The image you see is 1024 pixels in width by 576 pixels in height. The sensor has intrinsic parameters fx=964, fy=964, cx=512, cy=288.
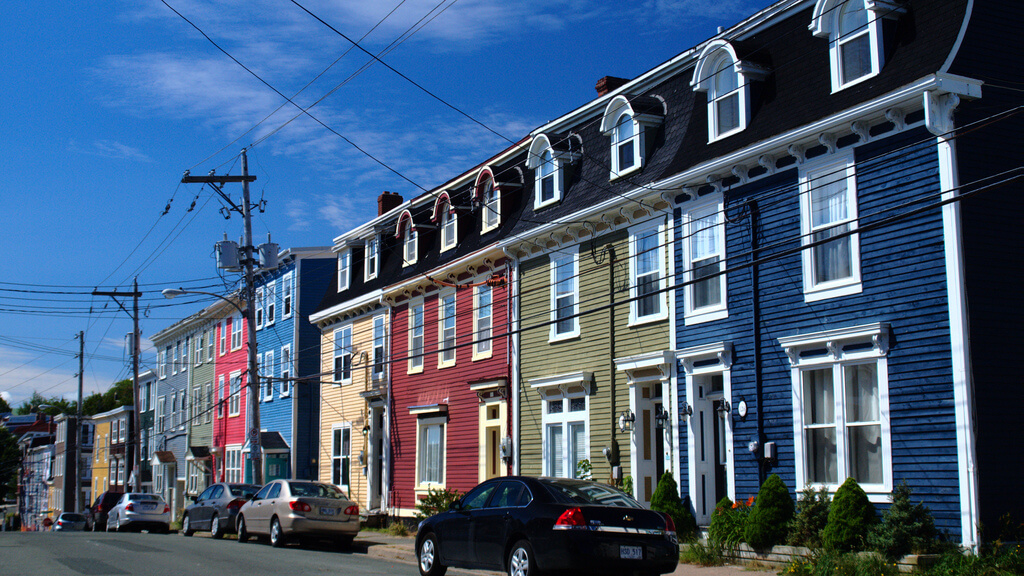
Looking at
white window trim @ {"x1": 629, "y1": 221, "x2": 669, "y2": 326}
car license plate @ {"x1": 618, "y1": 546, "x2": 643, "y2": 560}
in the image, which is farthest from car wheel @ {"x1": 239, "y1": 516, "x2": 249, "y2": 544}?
car license plate @ {"x1": 618, "y1": 546, "x2": 643, "y2": 560}

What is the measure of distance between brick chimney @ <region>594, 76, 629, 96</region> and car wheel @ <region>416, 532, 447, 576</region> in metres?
12.4

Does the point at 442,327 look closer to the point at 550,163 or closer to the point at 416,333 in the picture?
the point at 416,333

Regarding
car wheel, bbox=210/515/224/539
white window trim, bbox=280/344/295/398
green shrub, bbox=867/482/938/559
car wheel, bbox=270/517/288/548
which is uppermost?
white window trim, bbox=280/344/295/398

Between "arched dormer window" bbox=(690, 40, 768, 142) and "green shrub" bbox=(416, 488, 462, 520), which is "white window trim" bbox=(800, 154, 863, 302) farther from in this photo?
"green shrub" bbox=(416, 488, 462, 520)

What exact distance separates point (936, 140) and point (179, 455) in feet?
148

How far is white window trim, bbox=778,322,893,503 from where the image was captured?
1398 centimetres

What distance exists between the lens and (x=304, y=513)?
19.8 meters

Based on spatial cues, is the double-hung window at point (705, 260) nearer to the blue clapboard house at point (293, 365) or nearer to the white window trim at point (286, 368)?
the blue clapboard house at point (293, 365)

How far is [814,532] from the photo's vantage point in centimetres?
1439

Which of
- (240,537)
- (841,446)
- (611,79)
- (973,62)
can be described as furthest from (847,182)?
(240,537)

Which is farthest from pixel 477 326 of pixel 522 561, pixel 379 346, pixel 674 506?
pixel 522 561

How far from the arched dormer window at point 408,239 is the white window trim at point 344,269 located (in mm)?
3684

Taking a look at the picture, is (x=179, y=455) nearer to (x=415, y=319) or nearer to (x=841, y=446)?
(x=415, y=319)

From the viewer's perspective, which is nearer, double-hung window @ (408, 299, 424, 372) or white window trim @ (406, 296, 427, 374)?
white window trim @ (406, 296, 427, 374)
